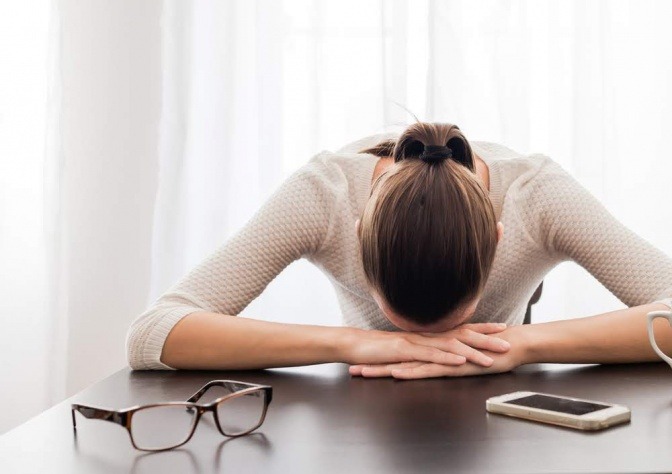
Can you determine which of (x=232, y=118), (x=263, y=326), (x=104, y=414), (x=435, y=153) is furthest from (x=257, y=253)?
(x=232, y=118)

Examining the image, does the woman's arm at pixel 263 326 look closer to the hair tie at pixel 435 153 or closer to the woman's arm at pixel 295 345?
the woman's arm at pixel 295 345

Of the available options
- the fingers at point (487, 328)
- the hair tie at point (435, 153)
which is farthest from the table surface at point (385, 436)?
the hair tie at point (435, 153)

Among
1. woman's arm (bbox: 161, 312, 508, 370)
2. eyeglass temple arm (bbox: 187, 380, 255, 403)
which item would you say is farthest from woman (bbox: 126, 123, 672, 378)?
eyeglass temple arm (bbox: 187, 380, 255, 403)

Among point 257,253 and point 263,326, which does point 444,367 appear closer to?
point 263,326

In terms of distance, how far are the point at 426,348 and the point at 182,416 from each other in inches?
13.2

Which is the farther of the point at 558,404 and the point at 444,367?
the point at 444,367

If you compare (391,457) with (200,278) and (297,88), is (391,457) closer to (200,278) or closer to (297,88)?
(200,278)

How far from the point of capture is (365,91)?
2391mm

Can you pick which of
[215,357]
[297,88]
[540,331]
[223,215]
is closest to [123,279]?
[223,215]

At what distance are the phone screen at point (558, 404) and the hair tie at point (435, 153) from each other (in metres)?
0.37

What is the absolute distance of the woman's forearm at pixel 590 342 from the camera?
3.44 ft

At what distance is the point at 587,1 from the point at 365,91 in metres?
0.67

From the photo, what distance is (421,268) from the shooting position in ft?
3.16

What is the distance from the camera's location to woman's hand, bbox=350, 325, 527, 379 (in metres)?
0.98
